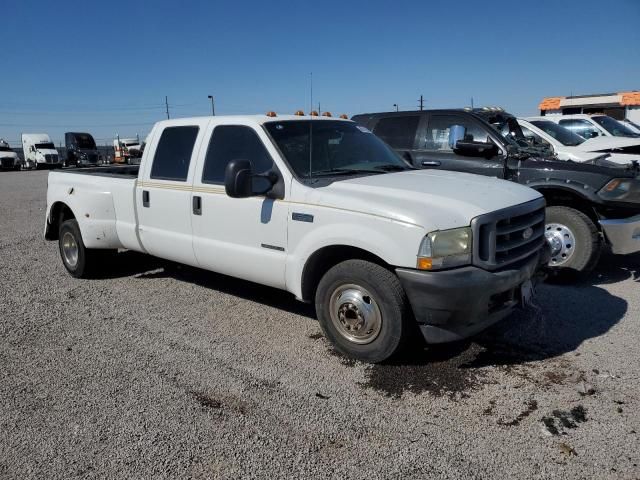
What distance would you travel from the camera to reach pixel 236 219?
459 centimetres

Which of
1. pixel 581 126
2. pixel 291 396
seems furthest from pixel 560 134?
pixel 291 396

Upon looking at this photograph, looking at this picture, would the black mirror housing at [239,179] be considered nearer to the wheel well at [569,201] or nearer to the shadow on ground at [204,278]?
the shadow on ground at [204,278]

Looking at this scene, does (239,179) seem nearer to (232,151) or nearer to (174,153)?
(232,151)

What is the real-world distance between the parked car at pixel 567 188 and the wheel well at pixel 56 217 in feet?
14.7

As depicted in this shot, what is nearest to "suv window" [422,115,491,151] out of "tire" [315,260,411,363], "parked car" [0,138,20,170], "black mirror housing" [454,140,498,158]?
"black mirror housing" [454,140,498,158]

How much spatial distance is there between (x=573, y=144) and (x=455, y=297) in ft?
22.3

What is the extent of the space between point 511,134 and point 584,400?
503 cm

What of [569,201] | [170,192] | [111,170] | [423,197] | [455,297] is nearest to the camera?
[455,297]

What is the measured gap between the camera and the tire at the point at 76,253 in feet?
20.8

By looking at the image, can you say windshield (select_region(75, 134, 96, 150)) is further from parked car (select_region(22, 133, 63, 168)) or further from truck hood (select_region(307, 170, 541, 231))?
truck hood (select_region(307, 170, 541, 231))

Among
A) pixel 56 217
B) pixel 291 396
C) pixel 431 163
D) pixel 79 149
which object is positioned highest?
pixel 79 149

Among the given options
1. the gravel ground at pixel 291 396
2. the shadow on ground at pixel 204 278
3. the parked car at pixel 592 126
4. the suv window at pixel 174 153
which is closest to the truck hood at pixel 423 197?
the gravel ground at pixel 291 396

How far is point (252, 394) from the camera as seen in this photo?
3.58 m

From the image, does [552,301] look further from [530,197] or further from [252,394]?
[252,394]
